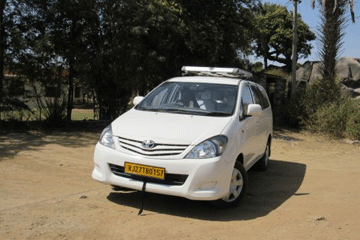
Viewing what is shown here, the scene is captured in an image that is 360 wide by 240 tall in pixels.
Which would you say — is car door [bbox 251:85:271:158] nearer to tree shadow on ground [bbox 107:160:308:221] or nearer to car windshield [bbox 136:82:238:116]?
tree shadow on ground [bbox 107:160:308:221]

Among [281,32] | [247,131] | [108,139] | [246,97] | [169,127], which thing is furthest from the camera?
[281,32]

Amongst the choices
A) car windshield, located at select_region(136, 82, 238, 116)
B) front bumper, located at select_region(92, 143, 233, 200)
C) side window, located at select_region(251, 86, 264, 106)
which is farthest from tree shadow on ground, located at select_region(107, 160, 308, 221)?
side window, located at select_region(251, 86, 264, 106)

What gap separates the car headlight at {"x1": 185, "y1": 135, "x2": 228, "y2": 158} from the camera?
186 inches

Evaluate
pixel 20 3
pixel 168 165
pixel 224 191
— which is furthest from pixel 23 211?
pixel 20 3

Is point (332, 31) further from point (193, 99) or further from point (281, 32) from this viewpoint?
point (281, 32)

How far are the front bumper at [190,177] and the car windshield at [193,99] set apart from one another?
111 cm

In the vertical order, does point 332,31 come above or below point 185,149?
above

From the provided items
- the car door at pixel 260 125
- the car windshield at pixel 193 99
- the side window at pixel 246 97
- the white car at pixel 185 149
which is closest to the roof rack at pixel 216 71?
the car door at pixel 260 125

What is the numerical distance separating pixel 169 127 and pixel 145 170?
65cm

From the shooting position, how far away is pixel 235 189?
17.2ft

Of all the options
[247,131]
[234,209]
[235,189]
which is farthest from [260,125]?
[234,209]

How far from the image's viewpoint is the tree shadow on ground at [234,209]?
503 centimetres

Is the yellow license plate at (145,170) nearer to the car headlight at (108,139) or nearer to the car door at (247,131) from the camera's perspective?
the car headlight at (108,139)

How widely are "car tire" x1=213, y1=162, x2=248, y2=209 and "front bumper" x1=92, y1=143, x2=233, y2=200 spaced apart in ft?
0.79
